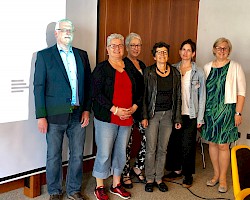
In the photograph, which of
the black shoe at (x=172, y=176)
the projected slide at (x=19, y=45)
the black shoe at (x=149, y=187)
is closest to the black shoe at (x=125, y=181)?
the black shoe at (x=149, y=187)

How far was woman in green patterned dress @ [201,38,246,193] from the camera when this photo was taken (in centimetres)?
308

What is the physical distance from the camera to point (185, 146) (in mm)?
3234

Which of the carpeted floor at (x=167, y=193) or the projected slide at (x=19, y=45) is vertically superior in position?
the projected slide at (x=19, y=45)

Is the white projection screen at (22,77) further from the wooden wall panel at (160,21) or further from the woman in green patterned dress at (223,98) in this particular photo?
the woman in green patterned dress at (223,98)

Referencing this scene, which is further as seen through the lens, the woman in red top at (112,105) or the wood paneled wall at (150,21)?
the wood paneled wall at (150,21)

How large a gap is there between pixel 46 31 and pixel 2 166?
1.24 meters

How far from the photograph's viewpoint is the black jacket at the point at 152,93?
293cm

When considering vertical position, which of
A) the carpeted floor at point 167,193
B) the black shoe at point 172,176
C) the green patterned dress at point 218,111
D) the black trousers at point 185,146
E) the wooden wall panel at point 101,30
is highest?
the wooden wall panel at point 101,30

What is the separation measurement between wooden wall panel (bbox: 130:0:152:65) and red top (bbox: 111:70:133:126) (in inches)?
46.7

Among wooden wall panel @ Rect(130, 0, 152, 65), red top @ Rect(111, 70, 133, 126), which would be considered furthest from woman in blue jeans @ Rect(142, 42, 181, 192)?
wooden wall panel @ Rect(130, 0, 152, 65)

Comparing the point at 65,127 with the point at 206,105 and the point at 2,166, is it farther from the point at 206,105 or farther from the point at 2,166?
the point at 206,105

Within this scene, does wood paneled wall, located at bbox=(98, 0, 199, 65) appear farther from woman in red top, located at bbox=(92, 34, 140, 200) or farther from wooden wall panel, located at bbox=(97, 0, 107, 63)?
woman in red top, located at bbox=(92, 34, 140, 200)

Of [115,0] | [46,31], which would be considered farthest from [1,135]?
[115,0]

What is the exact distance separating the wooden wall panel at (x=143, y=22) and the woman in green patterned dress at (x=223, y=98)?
1.04 metres
